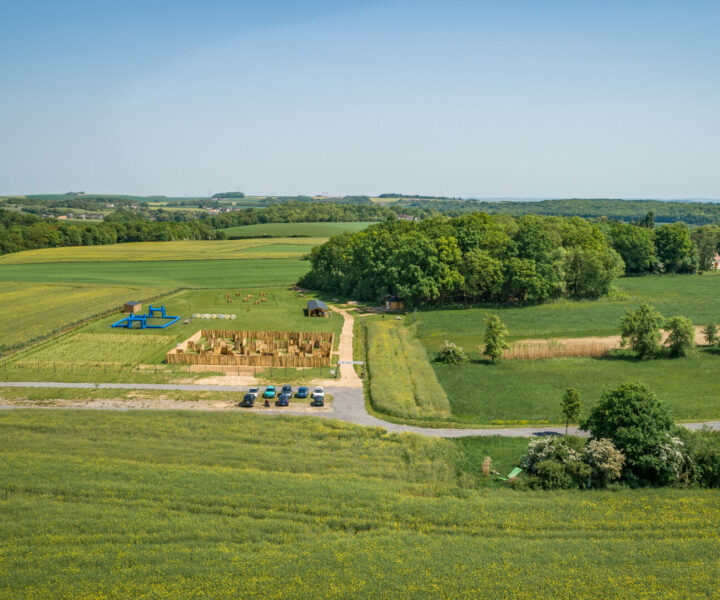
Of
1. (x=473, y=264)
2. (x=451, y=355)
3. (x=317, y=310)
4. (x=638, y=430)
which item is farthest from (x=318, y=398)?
(x=473, y=264)

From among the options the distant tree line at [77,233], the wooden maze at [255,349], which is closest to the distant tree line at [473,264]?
the wooden maze at [255,349]

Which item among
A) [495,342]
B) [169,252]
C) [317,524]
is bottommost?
[317,524]

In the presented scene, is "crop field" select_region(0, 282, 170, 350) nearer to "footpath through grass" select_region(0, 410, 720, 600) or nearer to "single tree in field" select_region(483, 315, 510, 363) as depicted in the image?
"footpath through grass" select_region(0, 410, 720, 600)

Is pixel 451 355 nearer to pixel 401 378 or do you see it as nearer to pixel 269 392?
pixel 401 378

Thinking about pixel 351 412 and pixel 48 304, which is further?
pixel 48 304

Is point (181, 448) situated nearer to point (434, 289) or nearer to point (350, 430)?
point (350, 430)

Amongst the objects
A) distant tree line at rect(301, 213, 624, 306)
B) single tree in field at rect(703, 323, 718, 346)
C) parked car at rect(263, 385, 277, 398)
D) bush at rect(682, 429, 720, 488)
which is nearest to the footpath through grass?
bush at rect(682, 429, 720, 488)
